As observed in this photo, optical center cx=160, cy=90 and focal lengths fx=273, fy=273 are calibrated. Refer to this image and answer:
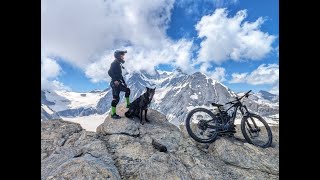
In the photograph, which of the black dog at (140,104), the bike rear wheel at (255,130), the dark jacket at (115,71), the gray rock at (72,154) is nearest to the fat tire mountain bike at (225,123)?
the bike rear wheel at (255,130)

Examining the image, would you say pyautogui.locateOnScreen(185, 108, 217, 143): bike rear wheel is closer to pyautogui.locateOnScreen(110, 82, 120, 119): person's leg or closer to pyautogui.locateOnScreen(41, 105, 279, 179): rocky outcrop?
pyautogui.locateOnScreen(41, 105, 279, 179): rocky outcrop

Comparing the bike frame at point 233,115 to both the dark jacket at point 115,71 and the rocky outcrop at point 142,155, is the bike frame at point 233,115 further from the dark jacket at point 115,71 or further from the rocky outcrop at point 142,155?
the dark jacket at point 115,71

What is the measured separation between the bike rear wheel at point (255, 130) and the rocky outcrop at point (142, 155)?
0.40 metres

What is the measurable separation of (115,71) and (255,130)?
814 cm

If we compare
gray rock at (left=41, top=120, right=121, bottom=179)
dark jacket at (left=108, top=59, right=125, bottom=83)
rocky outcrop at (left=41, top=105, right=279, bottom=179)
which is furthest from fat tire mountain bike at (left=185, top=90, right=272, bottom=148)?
gray rock at (left=41, top=120, right=121, bottom=179)

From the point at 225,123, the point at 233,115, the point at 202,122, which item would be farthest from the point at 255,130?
the point at 202,122

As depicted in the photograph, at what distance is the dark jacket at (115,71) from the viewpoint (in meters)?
15.4

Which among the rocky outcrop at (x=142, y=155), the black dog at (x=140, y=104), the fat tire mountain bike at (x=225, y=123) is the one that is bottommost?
the rocky outcrop at (x=142, y=155)
